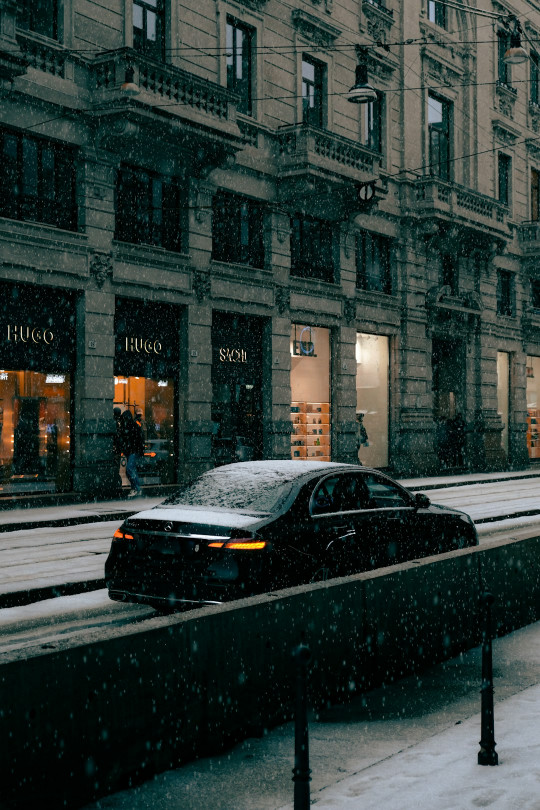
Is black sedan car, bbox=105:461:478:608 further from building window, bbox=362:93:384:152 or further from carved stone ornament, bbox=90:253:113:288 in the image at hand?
building window, bbox=362:93:384:152

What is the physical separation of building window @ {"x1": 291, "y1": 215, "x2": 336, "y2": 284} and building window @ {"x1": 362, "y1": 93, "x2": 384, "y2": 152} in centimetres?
355

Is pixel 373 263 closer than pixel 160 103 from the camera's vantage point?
No

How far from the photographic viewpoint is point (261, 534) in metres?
7.74

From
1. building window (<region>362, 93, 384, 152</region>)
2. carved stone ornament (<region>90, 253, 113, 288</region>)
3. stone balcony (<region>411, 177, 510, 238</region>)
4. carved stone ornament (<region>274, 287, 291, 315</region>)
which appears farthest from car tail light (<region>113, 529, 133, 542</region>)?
stone balcony (<region>411, 177, 510, 238</region>)

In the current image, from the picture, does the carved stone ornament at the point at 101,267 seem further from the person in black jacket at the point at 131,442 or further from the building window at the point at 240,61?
the building window at the point at 240,61

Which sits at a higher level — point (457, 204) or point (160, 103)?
point (457, 204)

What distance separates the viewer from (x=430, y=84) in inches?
1224

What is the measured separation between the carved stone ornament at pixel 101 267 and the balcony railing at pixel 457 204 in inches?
501

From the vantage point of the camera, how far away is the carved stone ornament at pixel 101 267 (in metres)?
19.8

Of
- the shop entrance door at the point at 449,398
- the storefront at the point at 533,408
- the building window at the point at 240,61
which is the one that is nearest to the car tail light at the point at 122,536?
the building window at the point at 240,61

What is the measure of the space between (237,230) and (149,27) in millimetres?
5146

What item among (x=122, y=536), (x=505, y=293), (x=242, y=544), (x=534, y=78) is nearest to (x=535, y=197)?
(x=534, y=78)

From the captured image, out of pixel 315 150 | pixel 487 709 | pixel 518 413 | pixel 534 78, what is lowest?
pixel 487 709

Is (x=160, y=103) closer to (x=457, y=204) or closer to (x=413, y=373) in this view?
(x=413, y=373)
